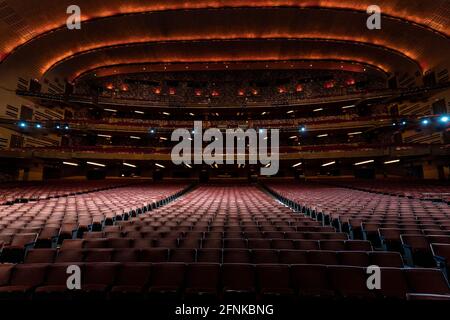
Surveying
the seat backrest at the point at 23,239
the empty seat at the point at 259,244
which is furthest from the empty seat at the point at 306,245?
the seat backrest at the point at 23,239

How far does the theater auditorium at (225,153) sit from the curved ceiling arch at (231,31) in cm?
12

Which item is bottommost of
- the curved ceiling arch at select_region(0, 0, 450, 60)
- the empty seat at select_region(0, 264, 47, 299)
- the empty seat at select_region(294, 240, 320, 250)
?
the empty seat at select_region(0, 264, 47, 299)

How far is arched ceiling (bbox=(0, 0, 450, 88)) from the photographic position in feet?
45.4

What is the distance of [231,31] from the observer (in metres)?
16.9

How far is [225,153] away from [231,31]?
8832 millimetres

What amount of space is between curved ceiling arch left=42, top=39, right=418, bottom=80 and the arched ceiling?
7 cm

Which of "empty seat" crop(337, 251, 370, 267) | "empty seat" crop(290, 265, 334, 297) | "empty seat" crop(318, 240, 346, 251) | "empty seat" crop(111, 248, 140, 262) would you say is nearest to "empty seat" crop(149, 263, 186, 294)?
"empty seat" crop(111, 248, 140, 262)

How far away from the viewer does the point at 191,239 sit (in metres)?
3.65

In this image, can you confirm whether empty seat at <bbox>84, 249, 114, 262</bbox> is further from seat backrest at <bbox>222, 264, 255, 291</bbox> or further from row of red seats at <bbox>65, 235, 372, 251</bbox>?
seat backrest at <bbox>222, 264, 255, 291</bbox>

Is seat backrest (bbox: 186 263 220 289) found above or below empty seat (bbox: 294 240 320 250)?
below

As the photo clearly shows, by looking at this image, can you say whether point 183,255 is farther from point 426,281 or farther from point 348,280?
point 426,281

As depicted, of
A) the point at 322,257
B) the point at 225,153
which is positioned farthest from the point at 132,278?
the point at 225,153

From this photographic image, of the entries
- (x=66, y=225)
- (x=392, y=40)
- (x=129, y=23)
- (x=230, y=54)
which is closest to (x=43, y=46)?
(x=129, y=23)
